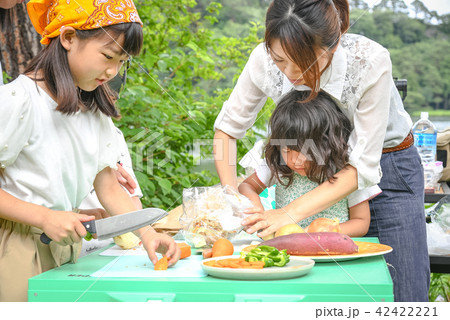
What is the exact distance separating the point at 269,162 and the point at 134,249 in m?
0.49

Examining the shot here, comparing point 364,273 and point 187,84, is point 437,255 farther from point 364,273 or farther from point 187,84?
point 187,84

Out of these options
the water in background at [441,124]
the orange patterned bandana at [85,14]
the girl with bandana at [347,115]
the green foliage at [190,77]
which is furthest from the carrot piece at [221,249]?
the water in background at [441,124]

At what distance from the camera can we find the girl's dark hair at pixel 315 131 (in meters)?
1.47

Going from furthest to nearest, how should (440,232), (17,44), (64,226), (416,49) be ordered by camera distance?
(416,49)
(17,44)
(440,232)
(64,226)

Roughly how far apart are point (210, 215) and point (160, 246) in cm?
18

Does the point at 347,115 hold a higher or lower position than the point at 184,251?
higher

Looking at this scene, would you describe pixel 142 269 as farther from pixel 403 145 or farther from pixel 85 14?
pixel 403 145

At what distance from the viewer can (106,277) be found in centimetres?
100

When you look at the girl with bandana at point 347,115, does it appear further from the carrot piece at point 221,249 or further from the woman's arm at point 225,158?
the carrot piece at point 221,249

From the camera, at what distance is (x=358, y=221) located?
1.50m

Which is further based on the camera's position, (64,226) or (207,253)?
(207,253)

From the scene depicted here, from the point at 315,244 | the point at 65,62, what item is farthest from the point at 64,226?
the point at 315,244

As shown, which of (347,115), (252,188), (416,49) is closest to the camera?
(347,115)

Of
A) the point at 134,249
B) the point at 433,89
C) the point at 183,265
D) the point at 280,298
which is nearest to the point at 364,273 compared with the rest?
the point at 280,298
